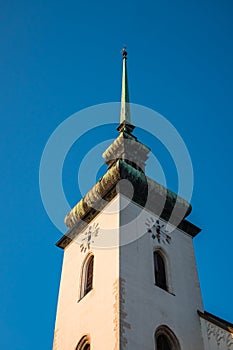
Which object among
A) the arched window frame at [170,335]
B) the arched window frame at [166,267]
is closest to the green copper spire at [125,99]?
the arched window frame at [166,267]

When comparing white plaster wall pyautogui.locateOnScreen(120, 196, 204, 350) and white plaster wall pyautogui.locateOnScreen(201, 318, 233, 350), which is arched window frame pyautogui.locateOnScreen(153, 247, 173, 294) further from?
white plaster wall pyautogui.locateOnScreen(201, 318, 233, 350)

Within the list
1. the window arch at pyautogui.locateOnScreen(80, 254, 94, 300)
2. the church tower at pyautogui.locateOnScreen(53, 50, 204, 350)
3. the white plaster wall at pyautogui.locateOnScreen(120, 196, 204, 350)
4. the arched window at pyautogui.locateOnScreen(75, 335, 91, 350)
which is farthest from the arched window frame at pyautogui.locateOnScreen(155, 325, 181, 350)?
the window arch at pyautogui.locateOnScreen(80, 254, 94, 300)

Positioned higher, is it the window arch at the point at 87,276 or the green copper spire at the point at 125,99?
the green copper spire at the point at 125,99

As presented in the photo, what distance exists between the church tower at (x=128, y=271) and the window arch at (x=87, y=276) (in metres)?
0.04

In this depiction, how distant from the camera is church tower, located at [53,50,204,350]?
16406 mm

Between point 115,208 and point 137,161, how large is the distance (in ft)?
18.4

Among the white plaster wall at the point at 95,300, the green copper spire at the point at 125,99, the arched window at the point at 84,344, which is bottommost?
the arched window at the point at 84,344

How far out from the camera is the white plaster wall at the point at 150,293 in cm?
1603

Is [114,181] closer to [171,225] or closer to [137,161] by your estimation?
[171,225]

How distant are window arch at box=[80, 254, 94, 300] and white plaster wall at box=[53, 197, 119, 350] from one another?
0.21 m

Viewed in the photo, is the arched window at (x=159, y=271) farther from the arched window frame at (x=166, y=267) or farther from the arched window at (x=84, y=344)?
the arched window at (x=84, y=344)

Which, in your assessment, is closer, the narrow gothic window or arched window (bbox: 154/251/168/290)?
arched window (bbox: 154/251/168/290)

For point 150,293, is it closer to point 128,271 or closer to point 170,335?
point 128,271

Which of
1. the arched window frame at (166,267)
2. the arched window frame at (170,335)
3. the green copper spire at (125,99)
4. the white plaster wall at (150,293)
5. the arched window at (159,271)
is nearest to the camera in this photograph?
the white plaster wall at (150,293)
